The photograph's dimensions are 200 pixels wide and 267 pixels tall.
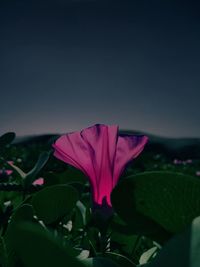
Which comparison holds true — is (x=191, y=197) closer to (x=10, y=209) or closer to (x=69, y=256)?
(x=69, y=256)

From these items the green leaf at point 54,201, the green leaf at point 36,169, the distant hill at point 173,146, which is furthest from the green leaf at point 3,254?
the distant hill at point 173,146

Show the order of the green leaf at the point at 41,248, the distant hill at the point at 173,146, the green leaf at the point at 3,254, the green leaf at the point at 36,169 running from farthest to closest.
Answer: the distant hill at the point at 173,146 → the green leaf at the point at 36,169 → the green leaf at the point at 3,254 → the green leaf at the point at 41,248

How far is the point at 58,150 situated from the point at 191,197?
218 mm

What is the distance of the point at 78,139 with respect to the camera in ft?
1.45

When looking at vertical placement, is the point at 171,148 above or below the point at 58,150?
below

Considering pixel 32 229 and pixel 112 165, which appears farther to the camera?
pixel 112 165

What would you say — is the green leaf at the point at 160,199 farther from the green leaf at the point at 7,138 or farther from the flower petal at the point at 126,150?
the green leaf at the point at 7,138

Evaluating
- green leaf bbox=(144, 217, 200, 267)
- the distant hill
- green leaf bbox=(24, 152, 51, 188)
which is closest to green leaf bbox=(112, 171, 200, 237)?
green leaf bbox=(144, 217, 200, 267)

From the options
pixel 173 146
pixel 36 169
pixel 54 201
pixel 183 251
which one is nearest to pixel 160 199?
pixel 183 251

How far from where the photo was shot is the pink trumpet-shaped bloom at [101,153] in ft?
1.35

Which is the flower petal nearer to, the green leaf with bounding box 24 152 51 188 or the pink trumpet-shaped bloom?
the pink trumpet-shaped bloom

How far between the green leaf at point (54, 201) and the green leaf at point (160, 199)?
98mm

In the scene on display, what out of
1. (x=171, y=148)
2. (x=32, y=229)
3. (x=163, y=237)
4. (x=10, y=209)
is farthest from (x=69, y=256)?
(x=171, y=148)

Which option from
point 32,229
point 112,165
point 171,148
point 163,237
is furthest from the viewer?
point 171,148
